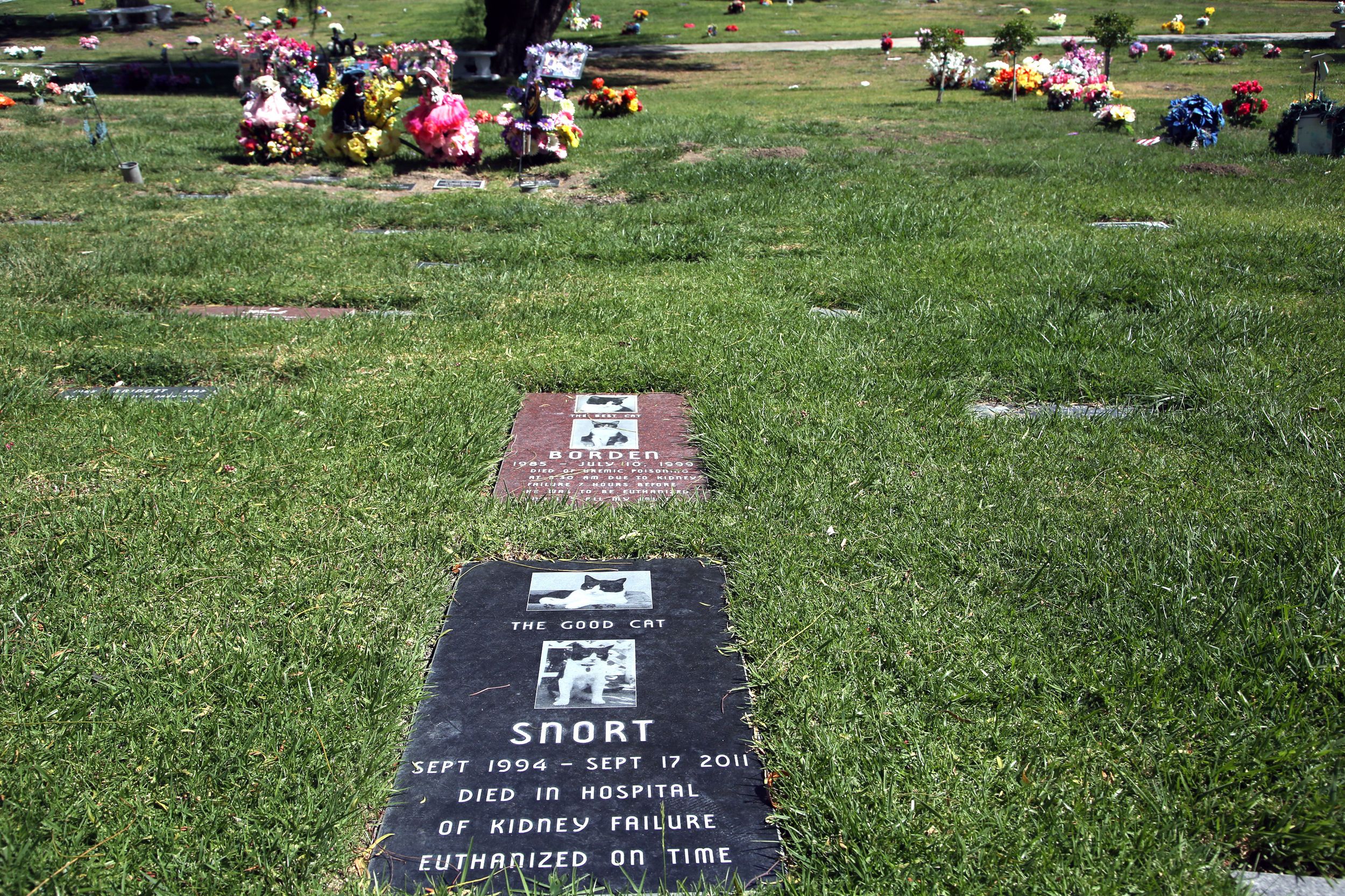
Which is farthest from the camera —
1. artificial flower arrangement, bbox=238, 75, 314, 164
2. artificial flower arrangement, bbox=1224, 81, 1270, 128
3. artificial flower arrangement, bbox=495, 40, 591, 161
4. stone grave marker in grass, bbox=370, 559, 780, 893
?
artificial flower arrangement, bbox=1224, 81, 1270, 128

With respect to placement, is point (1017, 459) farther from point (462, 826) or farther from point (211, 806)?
point (211, 806)

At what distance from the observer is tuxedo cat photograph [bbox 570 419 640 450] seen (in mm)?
3596

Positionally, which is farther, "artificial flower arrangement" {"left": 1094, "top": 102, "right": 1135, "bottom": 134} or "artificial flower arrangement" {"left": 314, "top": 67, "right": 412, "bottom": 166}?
"artificial flower arrangement" {"left": 1094, "top": 102, "right": 1135, "bottom": 134}

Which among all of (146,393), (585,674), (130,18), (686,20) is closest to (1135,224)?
(585,674)

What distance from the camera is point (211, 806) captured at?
2.02 meters

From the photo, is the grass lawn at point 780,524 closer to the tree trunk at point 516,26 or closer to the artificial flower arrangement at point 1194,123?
the artificial flower arrangement at point 1194,123

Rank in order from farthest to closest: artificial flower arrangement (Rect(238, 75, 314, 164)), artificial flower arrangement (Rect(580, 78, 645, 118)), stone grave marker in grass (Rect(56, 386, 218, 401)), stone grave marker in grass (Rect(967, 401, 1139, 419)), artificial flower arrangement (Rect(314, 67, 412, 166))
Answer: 1. artificial flower arrangement (Rect(580, 78, 645, 118))
2. artificial flower arrangement (Rect(238, 75, 314, 164))
3. artificial flower arrangement (Rect(314, 67, 412, 166))
4. stone grave marker in grass (Rect(56, 386, 218, 401))
5. stone grave marker in grass (Rect(967, 401, 1139, 419))

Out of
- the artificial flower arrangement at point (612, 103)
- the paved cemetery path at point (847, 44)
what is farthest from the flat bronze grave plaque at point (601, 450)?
the paved cemetery path at point (847, 44)

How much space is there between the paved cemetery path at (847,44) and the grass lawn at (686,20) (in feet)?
1.72

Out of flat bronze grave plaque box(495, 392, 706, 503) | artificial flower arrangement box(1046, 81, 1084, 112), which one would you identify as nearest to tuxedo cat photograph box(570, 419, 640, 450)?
flat bronze grave plaque box(495, 392, 706, 503)

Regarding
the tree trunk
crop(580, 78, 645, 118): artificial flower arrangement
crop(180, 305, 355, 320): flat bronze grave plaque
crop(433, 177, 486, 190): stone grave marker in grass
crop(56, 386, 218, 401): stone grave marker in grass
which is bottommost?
crop(56, 386, 218, 401): stone grave marker in grass

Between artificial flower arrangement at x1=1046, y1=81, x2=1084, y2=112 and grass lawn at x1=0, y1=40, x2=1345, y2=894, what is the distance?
709 cm

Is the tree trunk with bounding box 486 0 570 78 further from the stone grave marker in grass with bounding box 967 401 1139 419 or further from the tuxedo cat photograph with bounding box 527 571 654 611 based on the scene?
the tuxedo cat photograph with bounding box 527 571 654 611

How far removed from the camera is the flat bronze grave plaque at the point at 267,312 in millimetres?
4855
